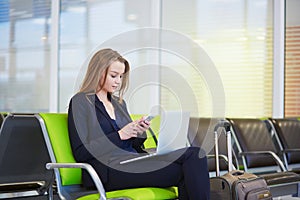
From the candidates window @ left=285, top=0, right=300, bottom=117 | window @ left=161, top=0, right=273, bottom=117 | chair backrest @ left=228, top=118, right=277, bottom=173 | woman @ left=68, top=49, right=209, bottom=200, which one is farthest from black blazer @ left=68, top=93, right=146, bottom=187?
window @ left=285, top=0, right=300, bottom=117

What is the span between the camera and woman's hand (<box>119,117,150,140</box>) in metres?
2.51

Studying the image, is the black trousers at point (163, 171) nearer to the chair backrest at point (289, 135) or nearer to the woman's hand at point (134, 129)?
the woman's hand at point (134, 129)

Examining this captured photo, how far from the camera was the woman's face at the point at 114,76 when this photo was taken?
276 cm

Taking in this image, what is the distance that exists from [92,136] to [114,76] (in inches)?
14.3

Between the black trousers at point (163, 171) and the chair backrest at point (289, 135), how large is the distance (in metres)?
2.05

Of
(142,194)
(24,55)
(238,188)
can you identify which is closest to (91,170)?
(142,194)

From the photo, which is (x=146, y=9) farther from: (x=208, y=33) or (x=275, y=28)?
(x=275, y=28)

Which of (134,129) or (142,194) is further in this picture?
(134,129)

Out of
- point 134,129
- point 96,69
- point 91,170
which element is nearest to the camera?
point 91,170

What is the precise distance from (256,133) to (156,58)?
1710 mm

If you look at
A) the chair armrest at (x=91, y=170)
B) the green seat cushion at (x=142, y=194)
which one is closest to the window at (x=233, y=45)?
the green seat cushion at (x=142, y=194)

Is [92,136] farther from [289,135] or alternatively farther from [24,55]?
[24,55]

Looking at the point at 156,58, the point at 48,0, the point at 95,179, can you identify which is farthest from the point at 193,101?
the point at 95,179

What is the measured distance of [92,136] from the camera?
102 inches
